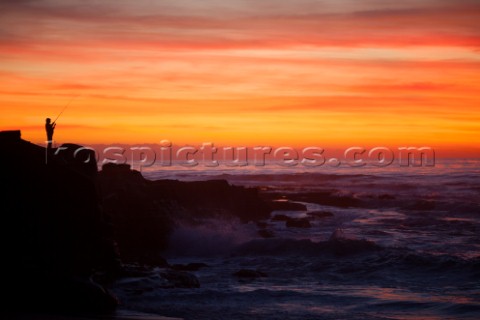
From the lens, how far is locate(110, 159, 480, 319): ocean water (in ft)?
44.5

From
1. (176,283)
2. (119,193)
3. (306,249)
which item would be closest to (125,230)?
(119,193)

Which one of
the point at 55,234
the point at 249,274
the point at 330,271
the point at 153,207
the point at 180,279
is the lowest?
the point at 330,271

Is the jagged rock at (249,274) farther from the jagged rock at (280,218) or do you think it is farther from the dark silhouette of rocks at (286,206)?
the dark silhouette of rocks at (286,206)

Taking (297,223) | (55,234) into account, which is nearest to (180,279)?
(55,234)

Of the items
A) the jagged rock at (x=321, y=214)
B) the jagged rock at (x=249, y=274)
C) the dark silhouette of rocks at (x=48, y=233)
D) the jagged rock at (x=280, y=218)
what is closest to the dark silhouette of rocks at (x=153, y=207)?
the jagged rock at (x=280, y=218)

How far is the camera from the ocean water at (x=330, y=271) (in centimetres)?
1356

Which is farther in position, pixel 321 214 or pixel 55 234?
pixel 321 214

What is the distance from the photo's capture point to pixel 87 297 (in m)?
12.3

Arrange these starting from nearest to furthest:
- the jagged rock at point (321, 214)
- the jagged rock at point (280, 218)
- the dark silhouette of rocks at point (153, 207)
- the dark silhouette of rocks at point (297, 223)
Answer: the dark silhouette of rocks at point (153, 207) → the dark silhouette of rocks at point (297, 223) → the jagged rock at point (280, 218) → the jagged rock at point (321, 214)

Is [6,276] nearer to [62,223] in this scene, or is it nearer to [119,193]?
[62,223]

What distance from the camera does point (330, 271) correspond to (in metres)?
18.5

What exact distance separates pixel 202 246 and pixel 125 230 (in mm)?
2676

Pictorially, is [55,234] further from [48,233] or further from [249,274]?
[249,274]

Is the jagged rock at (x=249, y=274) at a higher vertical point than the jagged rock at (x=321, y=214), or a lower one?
higher
